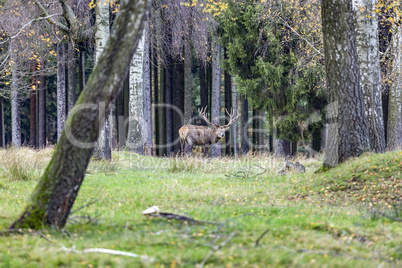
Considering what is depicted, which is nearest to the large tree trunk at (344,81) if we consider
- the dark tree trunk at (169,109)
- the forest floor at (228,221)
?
the forest floor at (228,221)

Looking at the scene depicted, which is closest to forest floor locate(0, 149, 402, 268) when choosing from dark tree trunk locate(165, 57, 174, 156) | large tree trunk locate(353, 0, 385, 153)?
large tree trunk locate(353, 0, 385, 153)

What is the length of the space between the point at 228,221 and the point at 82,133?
218cm

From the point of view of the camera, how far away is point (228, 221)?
550cm

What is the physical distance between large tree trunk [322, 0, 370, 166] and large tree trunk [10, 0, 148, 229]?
571cm

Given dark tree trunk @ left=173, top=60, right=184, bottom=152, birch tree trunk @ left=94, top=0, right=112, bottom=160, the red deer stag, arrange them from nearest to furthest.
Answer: birch tree trunk @ left=94, top=0, right=112, bottom=160, the red deer stag, dark tree trunk @ left=173, top=60, right=184, bottom=152

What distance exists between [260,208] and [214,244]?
256 centimetres

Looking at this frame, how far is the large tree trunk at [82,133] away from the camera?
15.8 ft

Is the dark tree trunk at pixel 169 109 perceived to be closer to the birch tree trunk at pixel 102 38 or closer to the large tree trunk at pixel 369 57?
the birch tree trunk at pixel 102 38

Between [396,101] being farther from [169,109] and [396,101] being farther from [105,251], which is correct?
[105,251]

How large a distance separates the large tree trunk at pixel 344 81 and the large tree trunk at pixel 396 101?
7.55 m

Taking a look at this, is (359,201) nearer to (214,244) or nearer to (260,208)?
(260,208)

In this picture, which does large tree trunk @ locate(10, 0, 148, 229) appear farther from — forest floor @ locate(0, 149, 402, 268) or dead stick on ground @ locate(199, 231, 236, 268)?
dead stick on ground @ locate(199, 231, 236, 268)

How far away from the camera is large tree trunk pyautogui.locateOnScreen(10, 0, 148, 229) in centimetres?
482

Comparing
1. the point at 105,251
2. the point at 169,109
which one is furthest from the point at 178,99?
the point at 105,251
